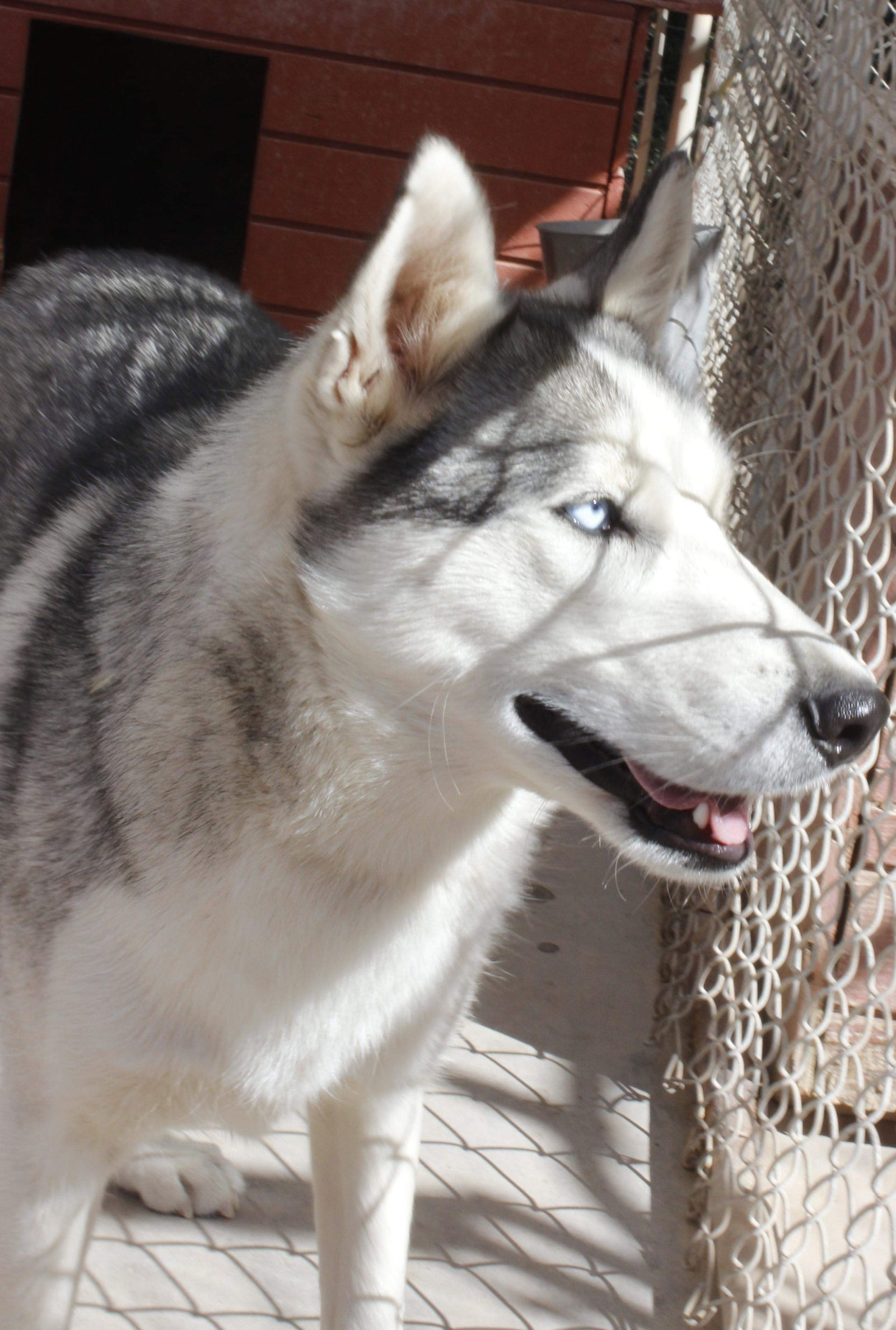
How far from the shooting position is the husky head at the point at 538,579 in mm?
1636

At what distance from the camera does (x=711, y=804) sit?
5.89 ft

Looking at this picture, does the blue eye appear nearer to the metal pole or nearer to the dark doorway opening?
the metal pole

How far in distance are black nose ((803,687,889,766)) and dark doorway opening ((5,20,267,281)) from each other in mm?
5430

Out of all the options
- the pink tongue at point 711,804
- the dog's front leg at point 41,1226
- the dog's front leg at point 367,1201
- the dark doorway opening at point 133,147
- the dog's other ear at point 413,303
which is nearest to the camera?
the dog's other ear at point 413,303

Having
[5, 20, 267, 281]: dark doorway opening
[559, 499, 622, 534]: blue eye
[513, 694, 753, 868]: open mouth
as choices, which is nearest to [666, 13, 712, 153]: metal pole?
[5, 20, 267, 281]: dark doorway opening

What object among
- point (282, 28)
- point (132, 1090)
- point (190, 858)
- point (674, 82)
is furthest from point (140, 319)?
point (674, 82)

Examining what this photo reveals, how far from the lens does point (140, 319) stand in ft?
9.92

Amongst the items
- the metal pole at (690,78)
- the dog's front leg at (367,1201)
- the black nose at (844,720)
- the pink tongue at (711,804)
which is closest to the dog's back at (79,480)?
the dog's front leg at (367,1201)

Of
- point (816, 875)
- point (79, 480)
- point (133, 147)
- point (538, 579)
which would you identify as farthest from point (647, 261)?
point (133, 147)

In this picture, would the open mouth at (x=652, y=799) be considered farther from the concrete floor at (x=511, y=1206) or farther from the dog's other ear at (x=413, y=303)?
the concrete floor at (x=511, y=1206)

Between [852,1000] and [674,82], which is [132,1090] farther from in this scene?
[674,82]

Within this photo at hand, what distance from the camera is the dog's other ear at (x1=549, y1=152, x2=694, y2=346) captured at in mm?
2010

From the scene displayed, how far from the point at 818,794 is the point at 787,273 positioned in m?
1.63

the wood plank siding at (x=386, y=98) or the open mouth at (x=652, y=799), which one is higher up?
the wood plank siding at (x=386, y=98)
